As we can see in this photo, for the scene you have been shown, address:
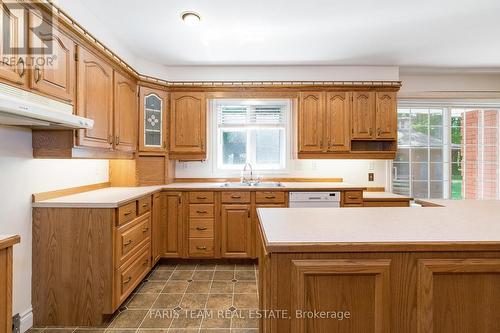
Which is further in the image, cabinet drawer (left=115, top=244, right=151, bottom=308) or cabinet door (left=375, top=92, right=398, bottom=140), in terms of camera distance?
cabinet door (left=375, top=92, right=398, bottom=140)

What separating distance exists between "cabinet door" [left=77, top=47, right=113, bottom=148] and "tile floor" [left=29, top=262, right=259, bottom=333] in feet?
4.63

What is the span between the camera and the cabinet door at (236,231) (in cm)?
308

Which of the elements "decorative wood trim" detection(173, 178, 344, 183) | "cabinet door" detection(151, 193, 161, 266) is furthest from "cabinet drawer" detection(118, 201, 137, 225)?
Answer: "decorative wood trim" detection(173, 178, 344, 183)

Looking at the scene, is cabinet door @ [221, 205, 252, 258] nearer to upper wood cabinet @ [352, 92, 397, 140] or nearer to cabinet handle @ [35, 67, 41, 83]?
upper wood cabinet @ [352, 92, 397, 140]

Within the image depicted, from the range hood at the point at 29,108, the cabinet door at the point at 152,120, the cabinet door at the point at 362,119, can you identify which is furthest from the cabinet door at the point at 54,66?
the cabinet door at the point at 362,119

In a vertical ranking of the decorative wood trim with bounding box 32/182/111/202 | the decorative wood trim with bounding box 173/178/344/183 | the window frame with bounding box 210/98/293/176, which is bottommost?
the decorative wood trim with bounding box 32/182/111/202

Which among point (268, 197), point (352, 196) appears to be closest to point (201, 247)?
point (268, 197)

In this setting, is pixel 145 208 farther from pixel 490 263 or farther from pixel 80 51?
pixel 490 263

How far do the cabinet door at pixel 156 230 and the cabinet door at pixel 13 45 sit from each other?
1666 mm

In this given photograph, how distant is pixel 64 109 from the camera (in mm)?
1631

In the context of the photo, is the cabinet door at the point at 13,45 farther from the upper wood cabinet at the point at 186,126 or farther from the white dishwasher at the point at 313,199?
the white dishwasher at the point at 313,199

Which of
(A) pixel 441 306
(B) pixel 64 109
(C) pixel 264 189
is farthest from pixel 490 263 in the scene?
(B) pixel 64 109

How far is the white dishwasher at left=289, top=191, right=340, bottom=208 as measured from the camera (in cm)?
309

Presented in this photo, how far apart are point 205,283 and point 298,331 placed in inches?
69.9
